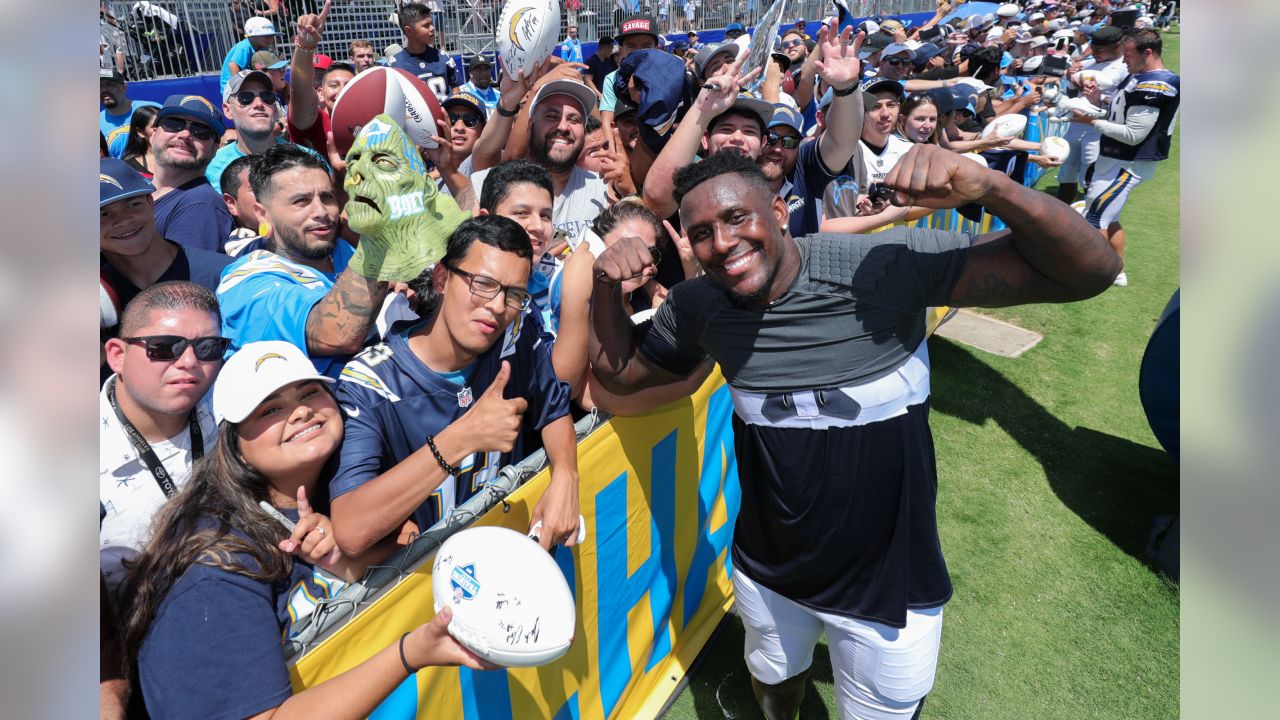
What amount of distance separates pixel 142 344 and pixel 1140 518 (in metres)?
5.50

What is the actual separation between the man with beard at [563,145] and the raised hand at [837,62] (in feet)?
4.55

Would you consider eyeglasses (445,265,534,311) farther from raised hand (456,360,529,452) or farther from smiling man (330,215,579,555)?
raised hand (456,360,529,452)

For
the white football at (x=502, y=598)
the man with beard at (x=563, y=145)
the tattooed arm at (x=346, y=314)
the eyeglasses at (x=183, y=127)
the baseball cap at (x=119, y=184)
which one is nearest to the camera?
the white football at (x=502, y=598)

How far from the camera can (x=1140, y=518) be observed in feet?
15.5

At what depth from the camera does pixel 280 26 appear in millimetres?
13328

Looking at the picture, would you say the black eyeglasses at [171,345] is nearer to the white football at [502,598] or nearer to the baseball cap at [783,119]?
the white football at [502,598]

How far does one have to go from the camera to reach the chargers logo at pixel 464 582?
1669 millimetres

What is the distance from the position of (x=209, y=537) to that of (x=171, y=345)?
0.80 metres

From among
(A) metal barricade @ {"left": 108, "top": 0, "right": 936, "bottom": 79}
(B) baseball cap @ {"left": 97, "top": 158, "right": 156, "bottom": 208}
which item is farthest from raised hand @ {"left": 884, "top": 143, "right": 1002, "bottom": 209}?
(A) metal barricade @ {"left": 108, "top": 0, "right": 936, "bottom": 79}

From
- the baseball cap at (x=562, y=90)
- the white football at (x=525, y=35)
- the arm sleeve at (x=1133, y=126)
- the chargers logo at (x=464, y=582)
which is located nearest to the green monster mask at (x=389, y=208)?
the chargers logo at (x=464, y=582)

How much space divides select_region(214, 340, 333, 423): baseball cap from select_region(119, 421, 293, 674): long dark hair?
6cm
